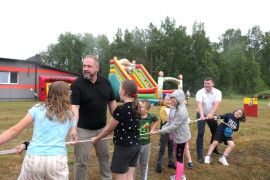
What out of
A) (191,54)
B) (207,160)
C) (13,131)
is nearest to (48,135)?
(13,131)

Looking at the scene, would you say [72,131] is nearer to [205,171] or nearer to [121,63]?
[205,171]

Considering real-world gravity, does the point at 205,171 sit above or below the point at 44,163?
below

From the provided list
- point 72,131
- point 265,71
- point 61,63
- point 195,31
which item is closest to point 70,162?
point 72,131

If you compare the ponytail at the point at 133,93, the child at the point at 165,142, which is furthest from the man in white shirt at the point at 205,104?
the ponytail at the point at 133,93

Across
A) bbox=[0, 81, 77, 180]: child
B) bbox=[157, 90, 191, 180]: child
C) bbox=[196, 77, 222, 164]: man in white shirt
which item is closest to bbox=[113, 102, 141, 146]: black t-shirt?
bbox=[0, 81, 77, 180]: child

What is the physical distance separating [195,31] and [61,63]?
32.0 m

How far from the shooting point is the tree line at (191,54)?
41094 mm

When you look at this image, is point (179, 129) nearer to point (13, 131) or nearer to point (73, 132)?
point (73, 132)

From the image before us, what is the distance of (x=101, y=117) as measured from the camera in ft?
10.8

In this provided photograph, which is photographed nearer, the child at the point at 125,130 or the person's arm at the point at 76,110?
the child at the point at 125,130

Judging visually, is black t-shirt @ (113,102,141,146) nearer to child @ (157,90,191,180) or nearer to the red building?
child @ (157,90,191,180)

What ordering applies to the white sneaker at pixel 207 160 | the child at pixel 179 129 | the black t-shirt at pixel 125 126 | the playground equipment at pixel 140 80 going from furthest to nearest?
the playground equipment at pixel 140 80 → the white sneaker at pixel 207 160 → the child at pixel 179 129 → the black t-shirt at pixel 125 126

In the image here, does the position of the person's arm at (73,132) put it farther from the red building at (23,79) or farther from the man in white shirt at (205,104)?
the red building at (23,79)

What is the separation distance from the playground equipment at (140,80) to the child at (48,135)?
1415cm
